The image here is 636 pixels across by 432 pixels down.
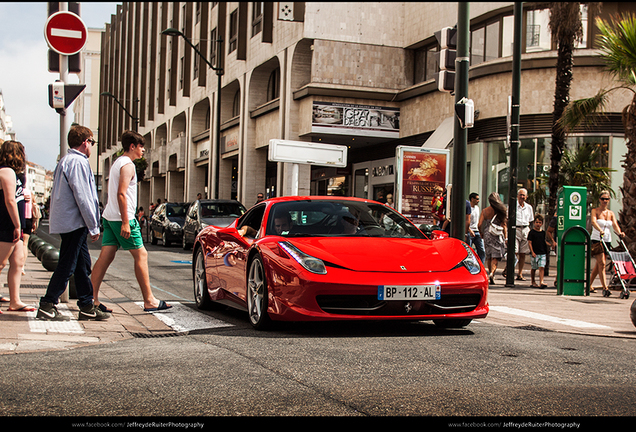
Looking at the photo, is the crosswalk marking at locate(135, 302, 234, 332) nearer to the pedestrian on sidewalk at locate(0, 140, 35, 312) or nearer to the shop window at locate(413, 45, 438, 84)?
the pedestrian on sidewalk at locate(0, 140, 35, 312)

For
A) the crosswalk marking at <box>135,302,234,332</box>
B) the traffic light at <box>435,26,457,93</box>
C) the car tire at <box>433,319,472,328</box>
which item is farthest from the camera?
the traffic light at <box>435,26,457,93</box>

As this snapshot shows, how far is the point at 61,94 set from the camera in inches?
307

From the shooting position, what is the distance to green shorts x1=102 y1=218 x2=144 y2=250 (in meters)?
7.28

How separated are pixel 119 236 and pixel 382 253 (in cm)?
279

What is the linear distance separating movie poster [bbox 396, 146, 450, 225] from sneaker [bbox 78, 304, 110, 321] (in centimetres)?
950

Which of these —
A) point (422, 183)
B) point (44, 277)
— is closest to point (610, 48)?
point (422, 183)

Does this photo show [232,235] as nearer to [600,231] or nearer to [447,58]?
[447,58]

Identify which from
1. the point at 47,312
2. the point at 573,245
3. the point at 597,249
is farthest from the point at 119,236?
the point at 597,249

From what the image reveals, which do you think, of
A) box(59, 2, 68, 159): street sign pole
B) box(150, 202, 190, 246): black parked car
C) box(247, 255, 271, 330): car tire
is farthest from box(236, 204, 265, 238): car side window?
box(150, 202, 190, 246): black parked car

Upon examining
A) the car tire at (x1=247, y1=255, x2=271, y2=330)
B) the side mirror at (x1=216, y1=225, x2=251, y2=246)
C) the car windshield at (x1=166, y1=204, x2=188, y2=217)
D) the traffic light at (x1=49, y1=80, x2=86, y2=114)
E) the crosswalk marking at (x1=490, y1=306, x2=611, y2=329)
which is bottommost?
the crosswalk marking at (x1=490, y1=306, x2=611, y2=329)

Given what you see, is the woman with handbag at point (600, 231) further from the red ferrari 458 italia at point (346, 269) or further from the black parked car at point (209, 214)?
the black parked car at point (209, 214)

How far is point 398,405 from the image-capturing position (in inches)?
148

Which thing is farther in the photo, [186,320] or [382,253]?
[186,320]
